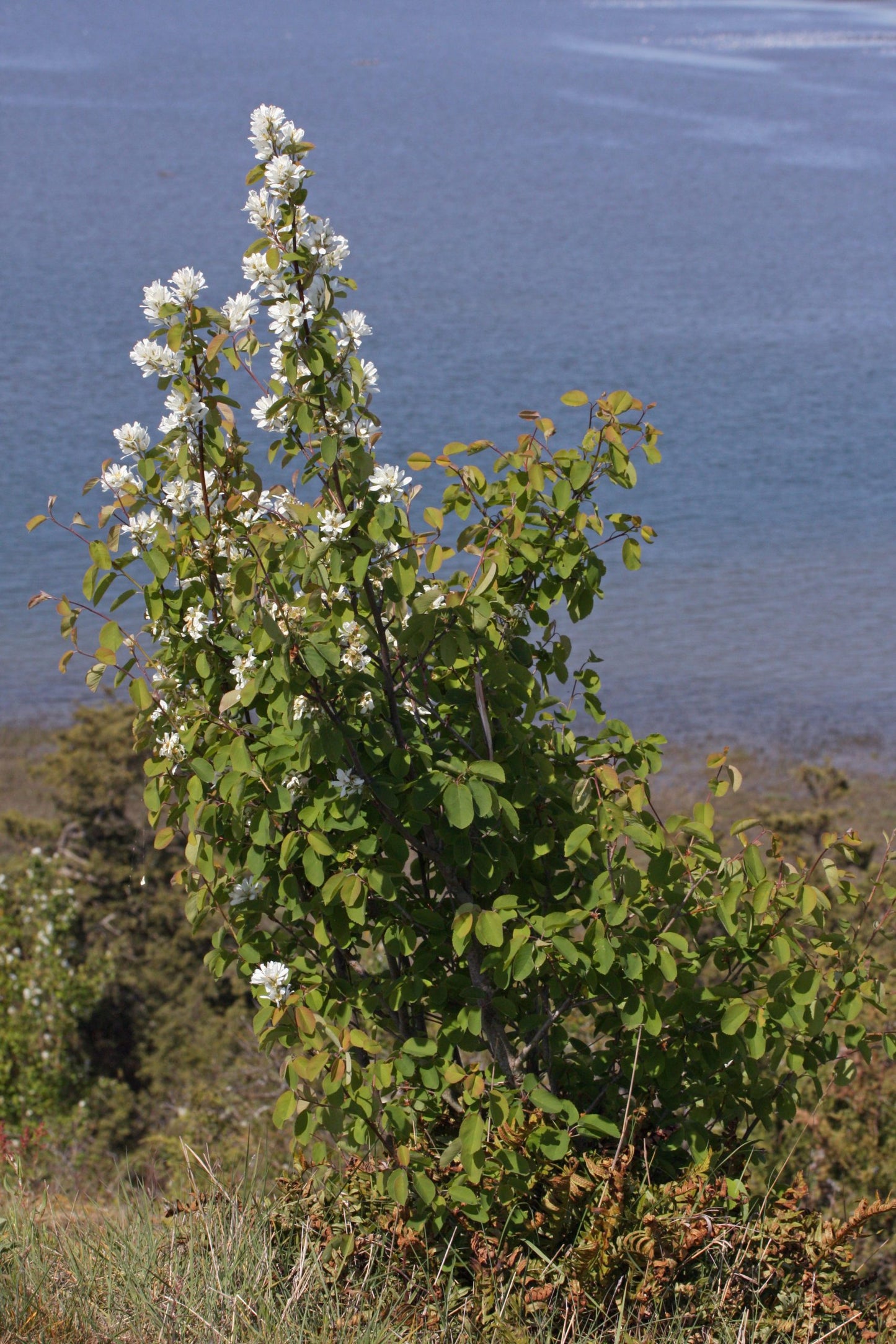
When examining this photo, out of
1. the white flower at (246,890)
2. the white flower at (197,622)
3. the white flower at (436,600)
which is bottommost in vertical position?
the white flower at (246,890)

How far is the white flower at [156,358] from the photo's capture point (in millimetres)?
2848

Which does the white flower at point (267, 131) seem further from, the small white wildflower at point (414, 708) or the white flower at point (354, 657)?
the small white wildflower at point (414, 708)

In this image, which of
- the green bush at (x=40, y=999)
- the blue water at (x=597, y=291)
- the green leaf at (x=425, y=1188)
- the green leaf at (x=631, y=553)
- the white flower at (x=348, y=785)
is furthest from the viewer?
the blue water at (x=597, y=291)

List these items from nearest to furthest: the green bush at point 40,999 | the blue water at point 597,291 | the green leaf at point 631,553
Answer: the green leaf at point 631,553 < the green bush at point 40,999 < the blue water at point 597,291

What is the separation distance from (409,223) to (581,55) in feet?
166

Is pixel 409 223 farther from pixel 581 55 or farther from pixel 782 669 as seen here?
pixel 581 55

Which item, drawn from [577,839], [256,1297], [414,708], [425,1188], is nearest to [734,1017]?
[577,839]

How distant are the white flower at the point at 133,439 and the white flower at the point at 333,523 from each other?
19.9 inches

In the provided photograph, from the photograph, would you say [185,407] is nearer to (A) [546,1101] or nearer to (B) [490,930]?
(B) [490,930]

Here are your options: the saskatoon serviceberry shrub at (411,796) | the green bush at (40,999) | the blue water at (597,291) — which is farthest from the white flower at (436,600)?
the blue water at (597,291)

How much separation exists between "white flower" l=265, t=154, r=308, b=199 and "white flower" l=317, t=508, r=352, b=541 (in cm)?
65

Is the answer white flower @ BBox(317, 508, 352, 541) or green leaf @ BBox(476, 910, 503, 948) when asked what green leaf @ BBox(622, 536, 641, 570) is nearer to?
white flower @ BBox(317, 508, 352, 541)

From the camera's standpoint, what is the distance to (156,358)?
2.85 metres

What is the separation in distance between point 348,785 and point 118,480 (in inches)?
33.9
